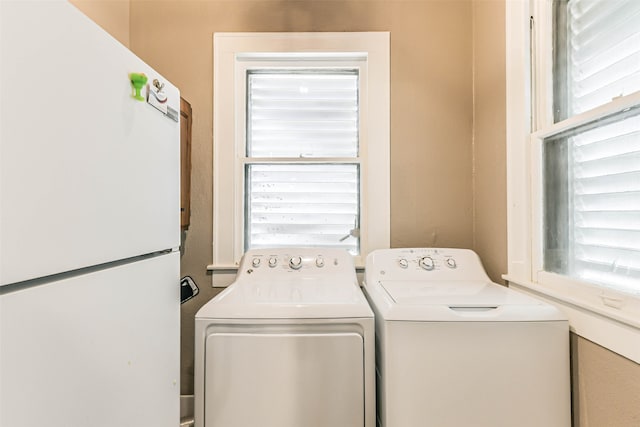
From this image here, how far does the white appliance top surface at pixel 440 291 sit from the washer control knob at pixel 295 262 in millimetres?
328

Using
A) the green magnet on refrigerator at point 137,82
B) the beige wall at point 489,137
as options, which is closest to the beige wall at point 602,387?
the beige wall at point 489,137

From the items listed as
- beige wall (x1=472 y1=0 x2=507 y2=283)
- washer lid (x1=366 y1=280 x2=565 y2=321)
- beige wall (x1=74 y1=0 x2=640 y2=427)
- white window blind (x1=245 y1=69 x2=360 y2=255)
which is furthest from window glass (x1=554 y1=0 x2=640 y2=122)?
white window blind (x1=245 y1=69 x2=360 y2=255)

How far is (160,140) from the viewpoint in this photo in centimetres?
84

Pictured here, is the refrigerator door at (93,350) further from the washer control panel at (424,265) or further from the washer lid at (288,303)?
Result: the washer control panel at (424,265)

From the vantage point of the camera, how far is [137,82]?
71cm

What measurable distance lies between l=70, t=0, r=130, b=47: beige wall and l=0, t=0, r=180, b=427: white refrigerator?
A: 1080 millimetres

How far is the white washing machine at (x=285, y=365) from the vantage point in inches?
41.1

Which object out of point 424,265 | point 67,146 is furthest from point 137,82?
point 424,265

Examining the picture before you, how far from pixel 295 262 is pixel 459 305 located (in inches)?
29.7

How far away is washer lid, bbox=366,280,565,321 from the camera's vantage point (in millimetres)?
991

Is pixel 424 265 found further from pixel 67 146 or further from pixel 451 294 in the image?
pixel 67 146

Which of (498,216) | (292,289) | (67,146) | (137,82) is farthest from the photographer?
(498,216)

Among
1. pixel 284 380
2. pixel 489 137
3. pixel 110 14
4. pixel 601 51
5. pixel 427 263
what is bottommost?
pixel 284 380

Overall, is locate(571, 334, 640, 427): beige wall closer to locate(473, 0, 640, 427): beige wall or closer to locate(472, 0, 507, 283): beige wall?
locate(473, 0, 640, 427): beige wall
